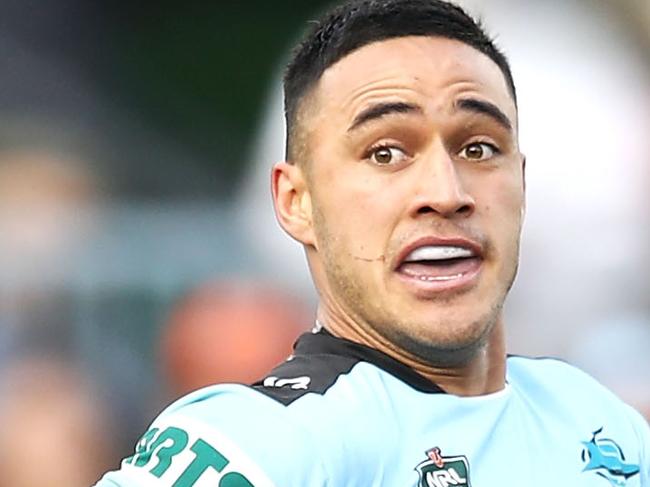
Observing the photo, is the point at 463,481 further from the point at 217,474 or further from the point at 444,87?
the point at 444,87

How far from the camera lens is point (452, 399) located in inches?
77.4

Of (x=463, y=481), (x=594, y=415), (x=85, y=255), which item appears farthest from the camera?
(x=85, y=255)

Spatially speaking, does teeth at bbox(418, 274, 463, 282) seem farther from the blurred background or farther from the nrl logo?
the blurred background

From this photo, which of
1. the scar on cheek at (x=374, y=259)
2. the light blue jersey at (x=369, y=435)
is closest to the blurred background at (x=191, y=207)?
the light blue jersey at (x=369, y=435)

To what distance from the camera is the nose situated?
1.88m

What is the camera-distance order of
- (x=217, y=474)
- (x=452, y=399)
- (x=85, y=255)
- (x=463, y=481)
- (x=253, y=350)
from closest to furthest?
(x=217, y=474) → (x=463, y=481) → (x=452, y=399) → (x=253, y=350) → (x=85, y=255)

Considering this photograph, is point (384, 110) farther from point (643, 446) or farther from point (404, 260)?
point (643, 446)

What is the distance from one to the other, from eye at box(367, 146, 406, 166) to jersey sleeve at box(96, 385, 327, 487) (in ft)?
1.22

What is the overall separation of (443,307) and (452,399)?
0.45 ft

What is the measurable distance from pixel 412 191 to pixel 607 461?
1.72 feet

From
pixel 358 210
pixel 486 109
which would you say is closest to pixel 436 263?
pixel 358 210

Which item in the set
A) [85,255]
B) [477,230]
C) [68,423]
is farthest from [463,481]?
[85,255]

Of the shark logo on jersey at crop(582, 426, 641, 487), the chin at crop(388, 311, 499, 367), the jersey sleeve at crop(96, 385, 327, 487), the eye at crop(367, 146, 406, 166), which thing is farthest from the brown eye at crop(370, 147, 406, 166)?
the shark logo on jersey at crop(582, 426, 641, 487)

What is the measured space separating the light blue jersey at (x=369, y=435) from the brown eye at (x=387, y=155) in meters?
0.26
